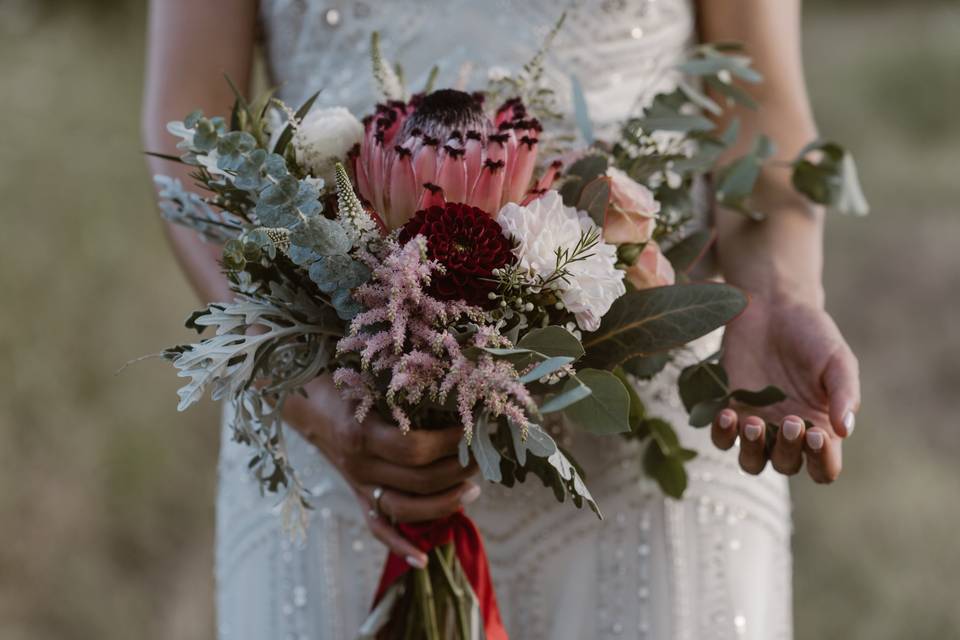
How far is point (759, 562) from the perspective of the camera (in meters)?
1.16

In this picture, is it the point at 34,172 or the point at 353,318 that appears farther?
the point at 34,172

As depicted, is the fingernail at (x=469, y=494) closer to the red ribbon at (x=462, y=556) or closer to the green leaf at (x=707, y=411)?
the red ribbon at (x=462, y=556)

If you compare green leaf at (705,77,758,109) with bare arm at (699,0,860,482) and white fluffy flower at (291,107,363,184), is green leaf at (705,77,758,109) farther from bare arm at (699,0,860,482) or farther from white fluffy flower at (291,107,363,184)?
white fluffy flower at (291,107,363,184)

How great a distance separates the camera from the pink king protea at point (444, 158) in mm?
749

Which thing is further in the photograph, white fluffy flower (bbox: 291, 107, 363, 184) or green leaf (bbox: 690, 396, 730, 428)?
green leaf (bbox: 690, 396, 730, 428)

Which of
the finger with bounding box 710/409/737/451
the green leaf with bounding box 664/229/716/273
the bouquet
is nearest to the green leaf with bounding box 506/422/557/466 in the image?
the bouquet

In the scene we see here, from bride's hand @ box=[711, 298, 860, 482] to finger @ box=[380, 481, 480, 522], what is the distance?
0.77ft

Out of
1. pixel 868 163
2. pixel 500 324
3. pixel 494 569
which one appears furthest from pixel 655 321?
pixel 868 163

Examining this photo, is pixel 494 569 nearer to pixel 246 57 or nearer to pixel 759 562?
pixel 759 562

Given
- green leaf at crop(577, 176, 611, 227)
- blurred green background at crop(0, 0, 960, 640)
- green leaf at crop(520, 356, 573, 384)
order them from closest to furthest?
green leaf at crop(520, 356, 573, 384), green leaf at crop(577, 176, 611, 227), blurred green background at crop(0, 0, 960, 640)

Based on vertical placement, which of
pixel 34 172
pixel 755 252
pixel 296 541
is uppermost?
pixel 755 252

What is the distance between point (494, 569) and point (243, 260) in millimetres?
555

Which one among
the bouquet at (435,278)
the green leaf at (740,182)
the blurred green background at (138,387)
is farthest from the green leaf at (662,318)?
the blurred green background at (138,387)

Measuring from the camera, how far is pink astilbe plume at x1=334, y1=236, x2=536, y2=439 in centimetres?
69
